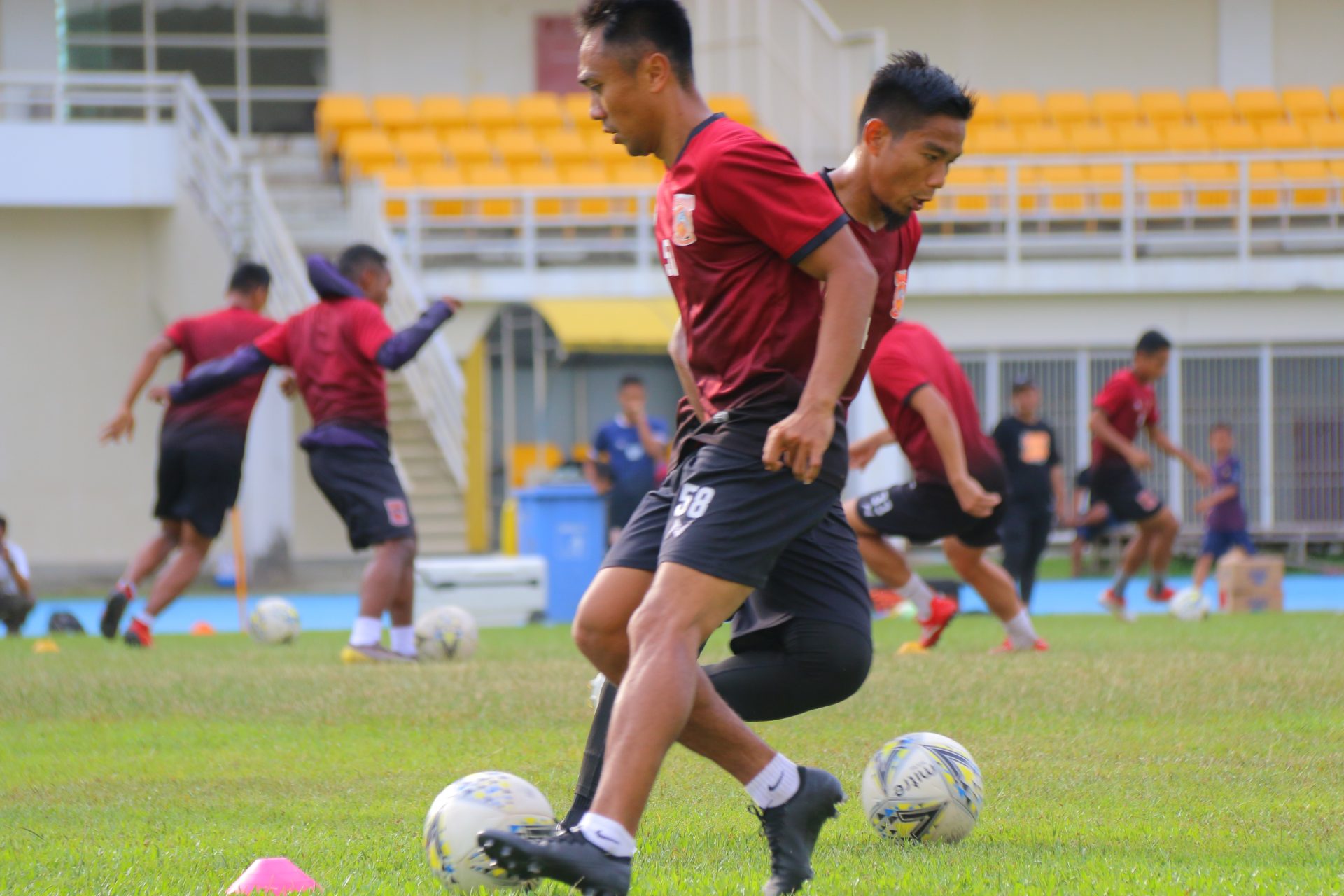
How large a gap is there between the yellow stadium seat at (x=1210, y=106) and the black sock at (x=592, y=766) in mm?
25114

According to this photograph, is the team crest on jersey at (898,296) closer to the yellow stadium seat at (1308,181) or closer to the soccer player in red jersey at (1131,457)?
the soccer player in red jersey at (1131,457)

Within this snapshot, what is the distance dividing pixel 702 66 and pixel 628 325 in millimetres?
7134

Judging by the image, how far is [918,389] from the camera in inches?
329

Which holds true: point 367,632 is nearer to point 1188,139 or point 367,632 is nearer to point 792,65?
point 792,65

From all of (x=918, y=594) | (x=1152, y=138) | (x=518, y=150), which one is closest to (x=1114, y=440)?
(x=918, y=594)

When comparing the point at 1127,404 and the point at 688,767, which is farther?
the point at 1127,404

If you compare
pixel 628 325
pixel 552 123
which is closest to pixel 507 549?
pixel 628 325

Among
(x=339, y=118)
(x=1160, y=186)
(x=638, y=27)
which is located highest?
(x=339, y=118)

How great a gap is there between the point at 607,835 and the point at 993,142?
75.9ft

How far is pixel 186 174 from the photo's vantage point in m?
21.2

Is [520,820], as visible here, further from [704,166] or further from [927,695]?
[927,695]

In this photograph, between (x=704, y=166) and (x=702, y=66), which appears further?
(x=702, y=66)

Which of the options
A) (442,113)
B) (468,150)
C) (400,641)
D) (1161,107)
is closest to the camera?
(400,641)

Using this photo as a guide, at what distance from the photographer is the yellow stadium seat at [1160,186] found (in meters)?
22.3
